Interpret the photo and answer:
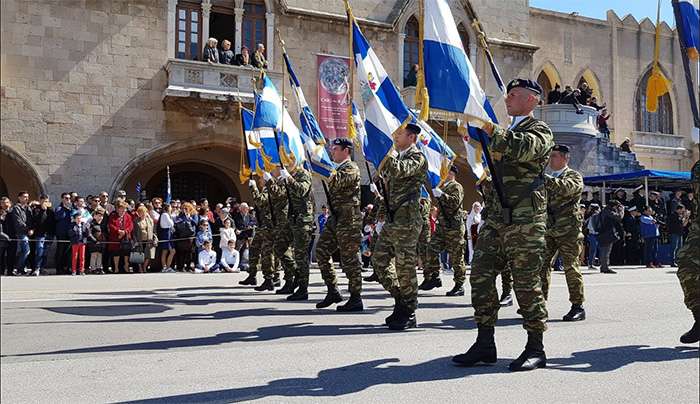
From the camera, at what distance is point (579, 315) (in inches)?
293

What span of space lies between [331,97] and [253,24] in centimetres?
333

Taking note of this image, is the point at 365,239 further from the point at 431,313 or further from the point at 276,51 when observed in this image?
the point at 431,313

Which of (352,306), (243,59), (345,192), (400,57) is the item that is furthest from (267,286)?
(400,57)

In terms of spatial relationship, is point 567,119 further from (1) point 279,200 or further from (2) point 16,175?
(2) point 16,175

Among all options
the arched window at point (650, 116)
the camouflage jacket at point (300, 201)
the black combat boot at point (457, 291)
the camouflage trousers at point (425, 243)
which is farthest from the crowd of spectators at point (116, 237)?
the arched window at point (650, 116)

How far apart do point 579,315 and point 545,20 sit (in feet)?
78.3

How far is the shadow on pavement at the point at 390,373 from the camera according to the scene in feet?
13.7

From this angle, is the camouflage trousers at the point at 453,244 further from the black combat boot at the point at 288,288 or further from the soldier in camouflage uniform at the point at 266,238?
the soldier in camouflage uniform at the point at 266,238

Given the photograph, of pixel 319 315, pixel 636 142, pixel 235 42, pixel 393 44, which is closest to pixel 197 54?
pixel 235 42

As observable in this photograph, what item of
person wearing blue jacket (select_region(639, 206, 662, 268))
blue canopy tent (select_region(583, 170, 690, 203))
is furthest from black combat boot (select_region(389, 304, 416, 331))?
blue canopy tent (select_region(583, 170, 690, 203))

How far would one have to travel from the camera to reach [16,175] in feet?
64.9

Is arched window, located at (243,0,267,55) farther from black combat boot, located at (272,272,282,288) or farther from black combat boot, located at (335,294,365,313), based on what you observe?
black combat boot, located at (335,294,365,313)

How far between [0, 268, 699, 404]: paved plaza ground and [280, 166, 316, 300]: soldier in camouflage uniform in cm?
37

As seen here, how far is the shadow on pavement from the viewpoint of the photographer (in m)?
4.16
